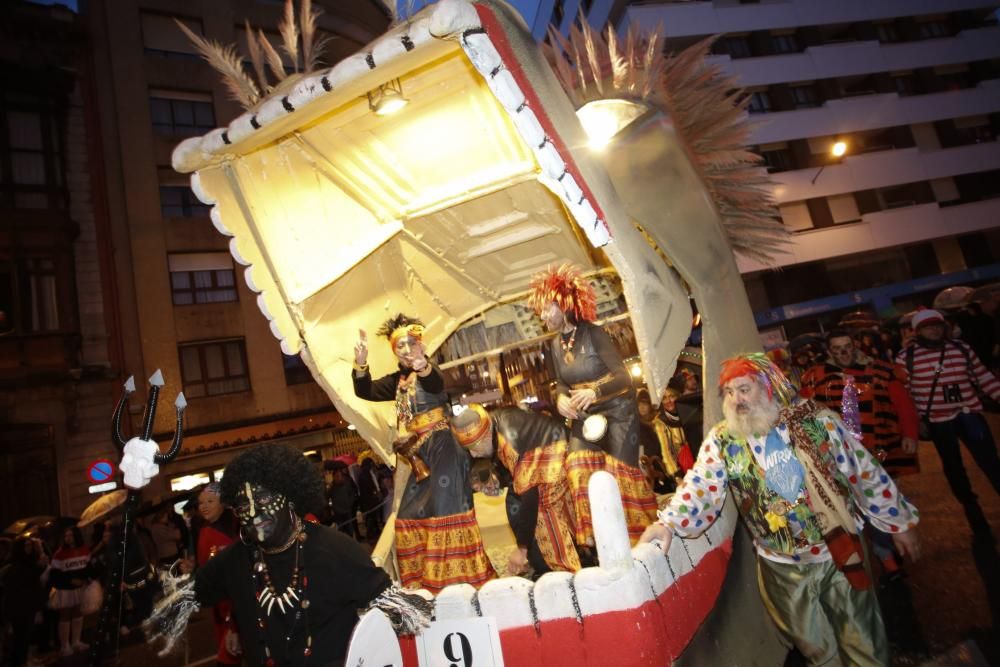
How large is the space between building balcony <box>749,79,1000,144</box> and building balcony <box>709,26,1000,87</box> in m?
1.41

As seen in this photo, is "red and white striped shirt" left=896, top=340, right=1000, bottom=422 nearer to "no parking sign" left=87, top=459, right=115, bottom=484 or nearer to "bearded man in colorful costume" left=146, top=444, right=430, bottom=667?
"bearded man in colorful costume" left=146, top=444, right=430, bottom=667

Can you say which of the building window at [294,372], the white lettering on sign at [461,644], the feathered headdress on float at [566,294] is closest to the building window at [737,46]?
the building window at [294,372]

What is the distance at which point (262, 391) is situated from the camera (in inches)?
687

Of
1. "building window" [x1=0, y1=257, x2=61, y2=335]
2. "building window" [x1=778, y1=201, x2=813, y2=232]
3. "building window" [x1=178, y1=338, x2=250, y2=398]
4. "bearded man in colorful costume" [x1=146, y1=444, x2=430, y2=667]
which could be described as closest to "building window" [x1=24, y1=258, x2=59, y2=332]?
"building window" [x1=0, y1=257, x2=61, y2=335]

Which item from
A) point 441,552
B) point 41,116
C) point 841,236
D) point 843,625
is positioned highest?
point 41,116

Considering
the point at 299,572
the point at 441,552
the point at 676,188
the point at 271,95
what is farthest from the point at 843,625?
the point at 271,95

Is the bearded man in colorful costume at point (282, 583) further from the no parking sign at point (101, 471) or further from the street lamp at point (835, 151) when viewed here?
the street lamp at point (835, 151)

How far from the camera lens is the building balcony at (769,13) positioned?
76.0 ft

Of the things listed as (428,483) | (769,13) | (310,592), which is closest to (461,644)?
(310,592)

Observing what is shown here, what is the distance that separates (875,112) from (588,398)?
1147 inches

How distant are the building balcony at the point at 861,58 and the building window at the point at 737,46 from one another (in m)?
0.63

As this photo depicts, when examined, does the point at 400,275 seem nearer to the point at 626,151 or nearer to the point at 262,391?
the point at 626,151

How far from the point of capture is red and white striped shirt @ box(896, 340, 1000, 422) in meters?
4.65

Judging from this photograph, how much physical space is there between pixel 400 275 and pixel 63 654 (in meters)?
7.34
